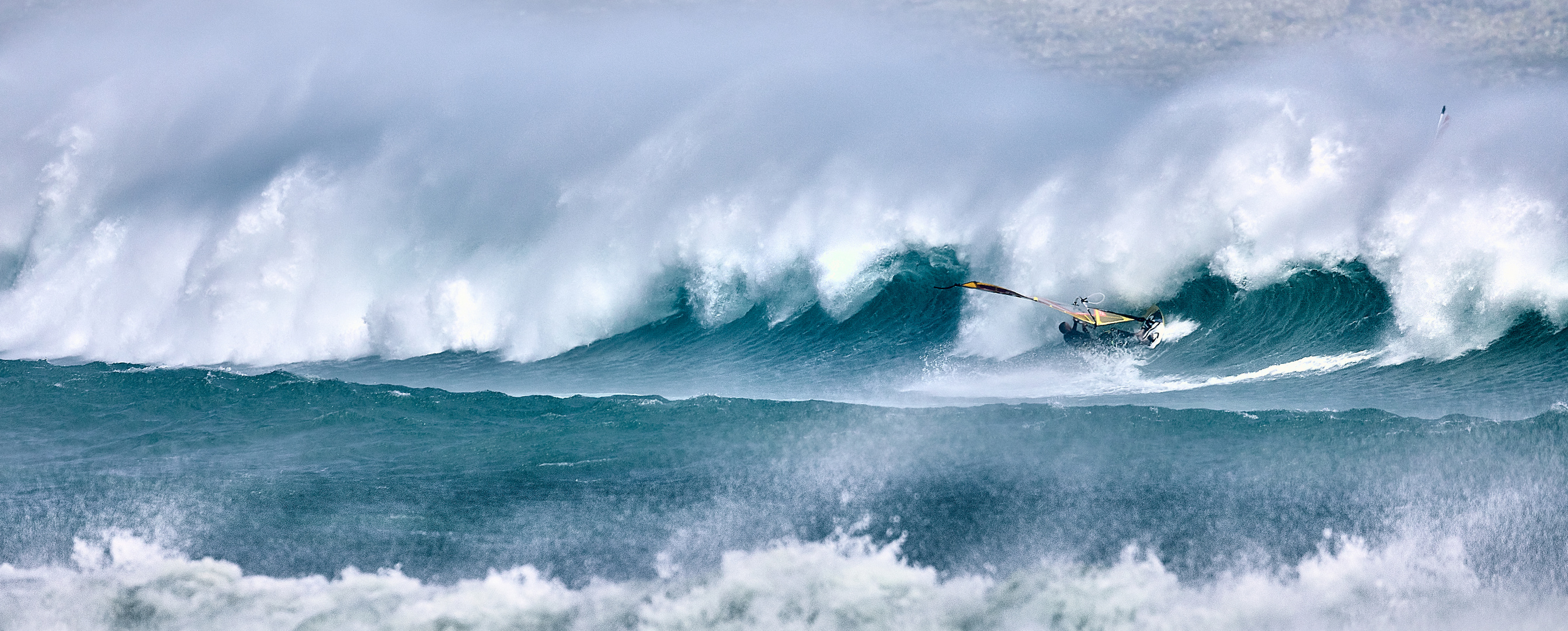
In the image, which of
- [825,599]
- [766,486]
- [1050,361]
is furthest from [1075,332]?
[825,599]

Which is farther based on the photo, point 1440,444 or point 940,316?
point 940,316

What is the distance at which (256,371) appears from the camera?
61.1ft

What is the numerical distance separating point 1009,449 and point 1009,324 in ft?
13.5

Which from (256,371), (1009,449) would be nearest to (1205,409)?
(1009,449)

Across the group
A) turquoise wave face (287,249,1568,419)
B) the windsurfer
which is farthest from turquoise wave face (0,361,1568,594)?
the windsurfer

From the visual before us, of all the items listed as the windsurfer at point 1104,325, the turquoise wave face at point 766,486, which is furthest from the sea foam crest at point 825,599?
the windsurfer at point 1104,325

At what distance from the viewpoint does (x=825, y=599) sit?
31.1 feet

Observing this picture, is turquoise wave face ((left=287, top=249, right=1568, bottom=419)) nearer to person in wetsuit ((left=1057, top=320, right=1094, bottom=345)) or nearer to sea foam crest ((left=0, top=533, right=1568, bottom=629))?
person in wetsuit ((left=1057, top=320, right=1094, bottom=345))

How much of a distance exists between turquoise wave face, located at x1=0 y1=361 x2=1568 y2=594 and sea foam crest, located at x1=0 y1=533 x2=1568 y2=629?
24 cm

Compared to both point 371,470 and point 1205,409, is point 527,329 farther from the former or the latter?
point 1205,409

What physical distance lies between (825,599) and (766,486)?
2.43 metres

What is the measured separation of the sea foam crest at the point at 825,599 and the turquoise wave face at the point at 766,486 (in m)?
0.24

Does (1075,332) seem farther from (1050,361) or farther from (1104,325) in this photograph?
(1050,361)

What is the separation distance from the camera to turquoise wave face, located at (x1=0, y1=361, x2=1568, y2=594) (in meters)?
10.2
